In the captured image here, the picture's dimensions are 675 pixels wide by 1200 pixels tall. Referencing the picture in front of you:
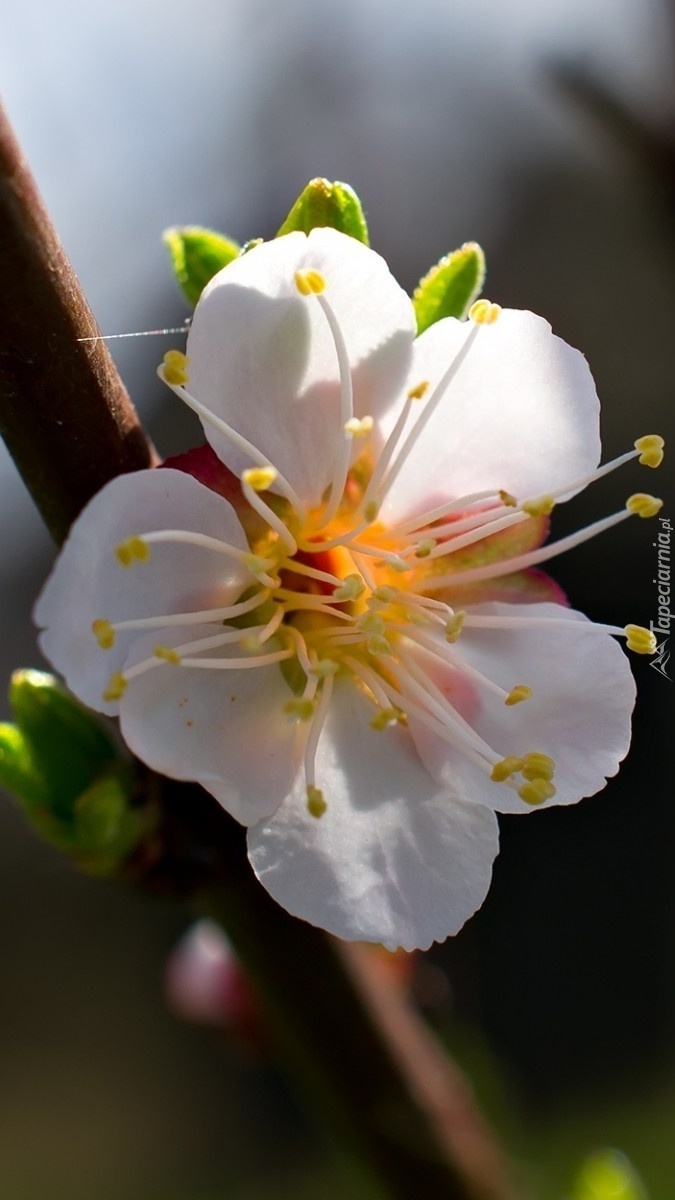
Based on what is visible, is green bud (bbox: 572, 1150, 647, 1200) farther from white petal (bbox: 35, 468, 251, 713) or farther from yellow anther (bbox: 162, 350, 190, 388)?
yellow anther (bbox: 162, 350, 190, 388)

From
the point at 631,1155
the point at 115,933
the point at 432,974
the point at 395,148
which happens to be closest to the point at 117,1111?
the point at 115,933

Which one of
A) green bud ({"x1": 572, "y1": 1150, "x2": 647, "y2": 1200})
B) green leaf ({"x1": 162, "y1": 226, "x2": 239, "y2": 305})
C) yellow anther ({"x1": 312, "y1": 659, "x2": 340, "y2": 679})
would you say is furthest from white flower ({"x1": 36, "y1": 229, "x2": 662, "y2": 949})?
green bud ({"x1": 572, "y1": 1150, "x2": 647, "y2": 1200})

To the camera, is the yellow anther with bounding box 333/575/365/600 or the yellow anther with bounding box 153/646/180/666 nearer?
the yellow anther with bounding box 153/646/180/666

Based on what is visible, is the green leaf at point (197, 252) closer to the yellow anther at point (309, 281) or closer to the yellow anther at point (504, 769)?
the yellow anther at point (309, 281)

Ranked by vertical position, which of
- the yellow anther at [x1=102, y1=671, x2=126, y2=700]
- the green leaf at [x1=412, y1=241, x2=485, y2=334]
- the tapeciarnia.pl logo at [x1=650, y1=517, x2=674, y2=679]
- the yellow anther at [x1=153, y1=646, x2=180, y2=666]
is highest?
the green leaf at [x1=412, y1=241, x2=485, y2=334]

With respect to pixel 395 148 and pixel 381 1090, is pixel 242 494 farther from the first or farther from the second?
pixel 395 148

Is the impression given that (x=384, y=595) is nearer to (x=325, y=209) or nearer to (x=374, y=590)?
(x=374, y=590)

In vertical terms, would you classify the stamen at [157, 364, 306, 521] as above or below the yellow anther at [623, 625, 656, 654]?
above

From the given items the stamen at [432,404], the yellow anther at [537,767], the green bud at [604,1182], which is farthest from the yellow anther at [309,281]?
the green bud at [604,1182]
